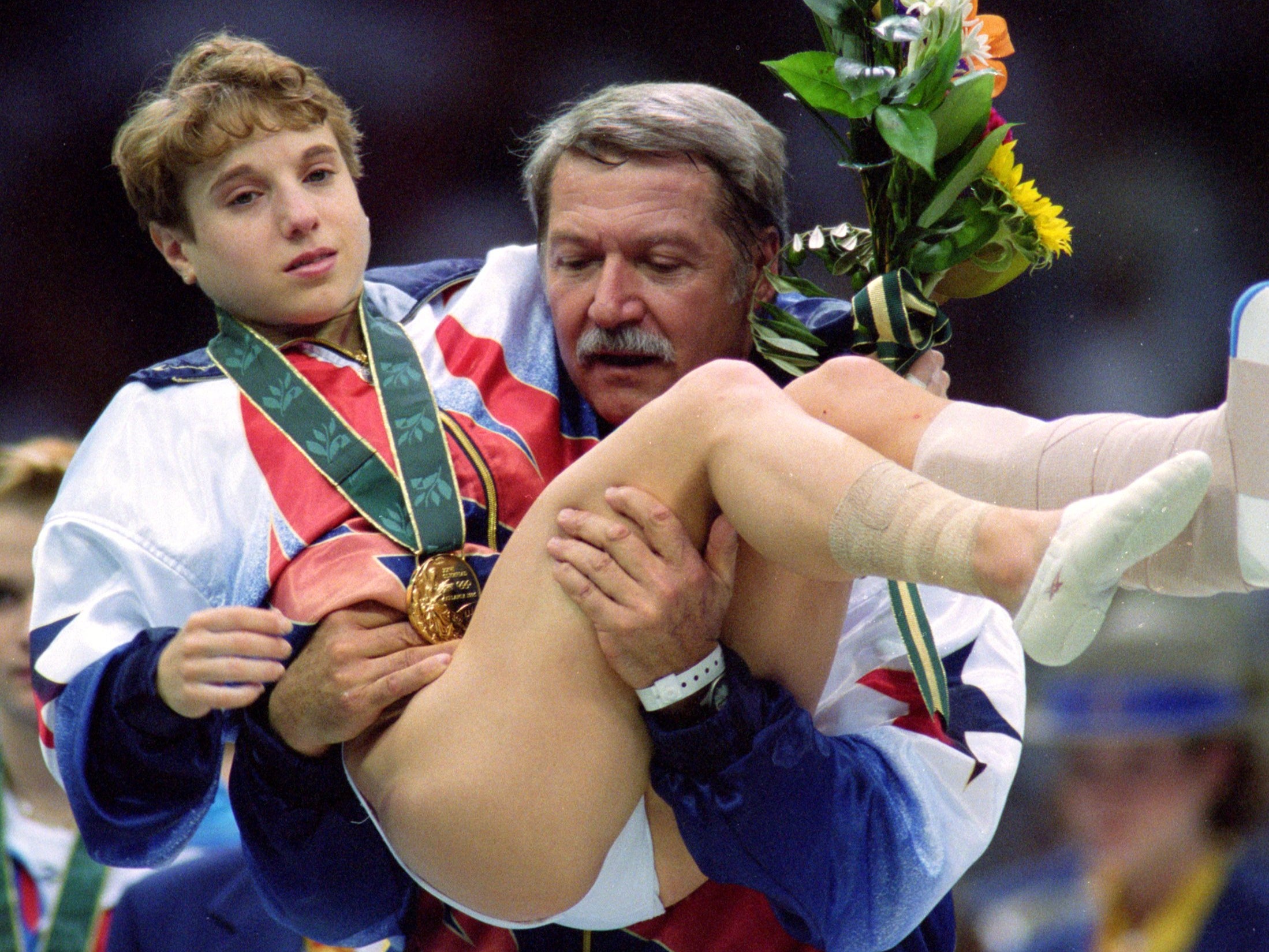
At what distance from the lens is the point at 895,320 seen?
6.43ft

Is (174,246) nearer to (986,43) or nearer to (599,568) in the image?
(599,568)

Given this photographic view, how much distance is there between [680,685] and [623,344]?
0.63 m

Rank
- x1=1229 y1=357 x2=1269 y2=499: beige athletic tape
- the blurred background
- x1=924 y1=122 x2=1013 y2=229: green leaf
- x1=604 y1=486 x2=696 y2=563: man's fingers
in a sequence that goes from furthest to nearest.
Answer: the blurred background → x1=924 y1=122 x2=1013 y2=229: green leaf → x1=604 y1=486 x2=696 y2=563: man's fingers → x1=1229 y1=357 x2=1269 y2=499: beige athletic tape

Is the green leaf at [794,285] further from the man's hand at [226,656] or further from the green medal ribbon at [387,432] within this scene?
the man's hand at [226,656]

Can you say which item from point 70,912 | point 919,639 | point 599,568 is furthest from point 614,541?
point 70,912

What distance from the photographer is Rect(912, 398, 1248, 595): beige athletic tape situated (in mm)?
1566

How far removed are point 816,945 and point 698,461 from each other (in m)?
0.72

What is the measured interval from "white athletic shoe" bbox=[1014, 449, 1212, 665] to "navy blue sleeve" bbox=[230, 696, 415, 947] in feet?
3.31

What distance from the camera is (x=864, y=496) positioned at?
158 centimetres

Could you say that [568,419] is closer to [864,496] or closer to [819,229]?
[819,229]

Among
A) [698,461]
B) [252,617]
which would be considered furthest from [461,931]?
[698,461]

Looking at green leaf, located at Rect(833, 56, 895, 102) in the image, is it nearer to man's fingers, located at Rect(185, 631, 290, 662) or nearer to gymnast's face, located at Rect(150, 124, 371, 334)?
gymnast's face, located at Rect(150, 124, 371, 334)

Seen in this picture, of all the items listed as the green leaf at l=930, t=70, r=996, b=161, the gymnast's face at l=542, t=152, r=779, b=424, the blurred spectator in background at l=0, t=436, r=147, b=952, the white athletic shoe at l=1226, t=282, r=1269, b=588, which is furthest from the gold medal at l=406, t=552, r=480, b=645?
the blurred spectator in background at l=0, t=436, r=147, b=952

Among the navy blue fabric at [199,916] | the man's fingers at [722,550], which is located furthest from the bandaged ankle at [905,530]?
the navy blue fabric at [199,916]
